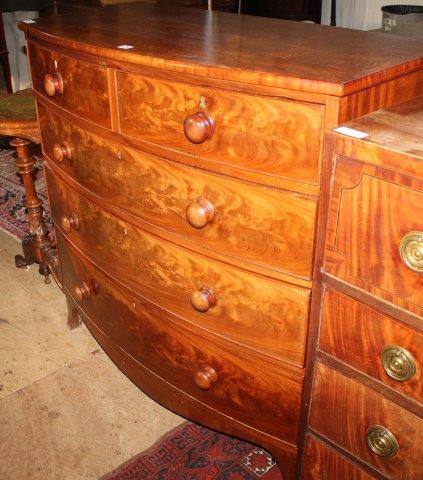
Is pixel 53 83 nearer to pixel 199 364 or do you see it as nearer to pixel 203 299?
pixel 203 299

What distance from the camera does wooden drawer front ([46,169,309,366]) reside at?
1.16 m

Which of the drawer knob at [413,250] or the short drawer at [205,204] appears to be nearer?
the drawer knob at [413,250]

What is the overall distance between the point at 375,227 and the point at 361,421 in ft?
1.36

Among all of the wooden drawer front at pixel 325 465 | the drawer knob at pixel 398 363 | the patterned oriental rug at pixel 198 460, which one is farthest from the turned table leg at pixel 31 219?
the drawer knob at pixel 398 363

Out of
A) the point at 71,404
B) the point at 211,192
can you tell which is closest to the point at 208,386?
the point at 211,192

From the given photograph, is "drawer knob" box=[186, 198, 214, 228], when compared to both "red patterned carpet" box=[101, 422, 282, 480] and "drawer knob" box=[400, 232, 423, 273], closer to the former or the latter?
"drawer knob" box=[400, 232, 423, 273]

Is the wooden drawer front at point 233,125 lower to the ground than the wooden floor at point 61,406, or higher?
higher

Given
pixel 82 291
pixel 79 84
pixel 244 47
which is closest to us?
pixel 244 47

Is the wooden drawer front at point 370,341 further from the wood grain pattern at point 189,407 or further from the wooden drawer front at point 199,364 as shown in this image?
the wood grain pattern at point 189,407

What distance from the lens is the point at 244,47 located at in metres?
1.19

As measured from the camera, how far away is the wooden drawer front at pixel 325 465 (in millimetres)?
1154

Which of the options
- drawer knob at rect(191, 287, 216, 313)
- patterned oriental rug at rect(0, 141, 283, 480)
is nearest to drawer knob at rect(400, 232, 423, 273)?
drawer knob at rect(191, 287, 216, 313)

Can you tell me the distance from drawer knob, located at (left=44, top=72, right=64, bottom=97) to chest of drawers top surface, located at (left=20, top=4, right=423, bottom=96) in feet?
0.31

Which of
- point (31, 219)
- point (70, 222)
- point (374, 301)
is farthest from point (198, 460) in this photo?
point (31, 219)
